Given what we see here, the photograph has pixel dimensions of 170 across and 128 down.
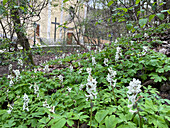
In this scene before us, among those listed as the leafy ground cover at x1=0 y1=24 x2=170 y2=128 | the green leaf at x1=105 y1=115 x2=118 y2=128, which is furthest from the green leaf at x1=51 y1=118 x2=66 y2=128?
the green leaf at x1=105 y1=115 x2=118 y2=128

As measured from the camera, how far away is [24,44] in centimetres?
538

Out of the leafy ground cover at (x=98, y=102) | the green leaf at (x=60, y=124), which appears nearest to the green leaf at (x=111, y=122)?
the leafy ground cover at (x=98, y=102)

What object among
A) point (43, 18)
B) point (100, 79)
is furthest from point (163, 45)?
point (43, 18)

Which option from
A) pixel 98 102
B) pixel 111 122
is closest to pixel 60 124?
pixel 111 122

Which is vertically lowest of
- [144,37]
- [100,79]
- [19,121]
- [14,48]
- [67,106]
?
[19,121]

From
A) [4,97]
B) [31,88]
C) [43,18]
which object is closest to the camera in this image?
[4,97]

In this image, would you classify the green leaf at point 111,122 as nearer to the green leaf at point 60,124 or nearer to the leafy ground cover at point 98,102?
the leafy ground cover at point 98,102

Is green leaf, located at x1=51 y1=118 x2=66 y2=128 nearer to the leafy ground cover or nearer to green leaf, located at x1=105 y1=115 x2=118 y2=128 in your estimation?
the leafy ground cover

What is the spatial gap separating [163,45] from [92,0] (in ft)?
26.7

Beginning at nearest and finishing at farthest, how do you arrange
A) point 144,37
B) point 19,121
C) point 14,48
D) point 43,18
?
point 19,121 → point 14,48 → point 144,37 → point 43,18

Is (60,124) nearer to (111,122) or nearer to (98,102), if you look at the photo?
(111,122)

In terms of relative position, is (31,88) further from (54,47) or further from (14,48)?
(54,47)

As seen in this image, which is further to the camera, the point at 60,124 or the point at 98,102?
the point at 98,102

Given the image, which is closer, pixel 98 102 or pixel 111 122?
pixel 111 122
